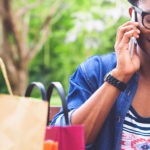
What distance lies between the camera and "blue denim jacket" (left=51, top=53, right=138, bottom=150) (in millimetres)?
2541

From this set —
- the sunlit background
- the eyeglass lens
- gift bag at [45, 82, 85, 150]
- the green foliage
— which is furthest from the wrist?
the green foliage

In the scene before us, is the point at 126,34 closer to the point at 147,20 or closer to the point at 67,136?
the point at 147,20

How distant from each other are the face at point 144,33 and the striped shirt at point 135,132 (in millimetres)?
281

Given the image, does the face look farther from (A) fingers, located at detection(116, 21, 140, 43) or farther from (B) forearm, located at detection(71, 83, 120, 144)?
(B) forearm, located at detection(71, 83, 120, 144)

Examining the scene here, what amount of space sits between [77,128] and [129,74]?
0.54 metres

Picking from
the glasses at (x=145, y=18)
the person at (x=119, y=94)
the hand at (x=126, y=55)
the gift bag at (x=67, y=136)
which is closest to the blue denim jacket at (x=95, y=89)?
the person at (x=119, y=94)

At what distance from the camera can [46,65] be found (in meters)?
13.8

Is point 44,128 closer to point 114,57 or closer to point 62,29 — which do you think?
point 114,57

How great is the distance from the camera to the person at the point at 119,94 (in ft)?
7.95

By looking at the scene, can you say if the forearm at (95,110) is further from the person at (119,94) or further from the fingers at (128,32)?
the fingers at (128,32)

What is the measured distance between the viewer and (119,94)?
8.38 ft

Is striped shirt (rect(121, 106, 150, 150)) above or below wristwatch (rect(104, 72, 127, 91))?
below

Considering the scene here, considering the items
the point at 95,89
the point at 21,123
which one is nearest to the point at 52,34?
the point at 95,89

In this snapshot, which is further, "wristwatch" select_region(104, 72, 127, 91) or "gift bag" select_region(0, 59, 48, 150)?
"wristwatch" select_region(104, 72, 127, 91)
